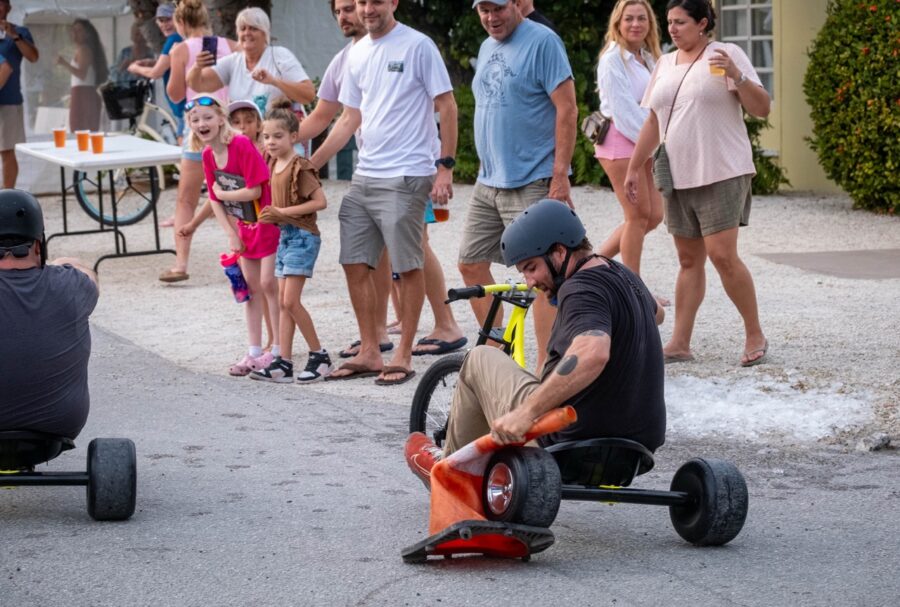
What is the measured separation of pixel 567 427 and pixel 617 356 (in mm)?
302

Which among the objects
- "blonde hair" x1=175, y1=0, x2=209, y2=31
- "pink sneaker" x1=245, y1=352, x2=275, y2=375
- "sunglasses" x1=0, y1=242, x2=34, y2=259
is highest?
"blonde hair" x1=175, y1=0, x2=209, y2=31

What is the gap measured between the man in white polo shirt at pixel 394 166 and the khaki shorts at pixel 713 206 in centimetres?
128

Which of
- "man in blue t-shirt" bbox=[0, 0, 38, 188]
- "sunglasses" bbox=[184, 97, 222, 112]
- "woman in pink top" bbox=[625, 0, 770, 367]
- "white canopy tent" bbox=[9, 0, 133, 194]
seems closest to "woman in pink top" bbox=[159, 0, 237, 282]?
"sunglasses" bbox=[184, 97, 222, 112]

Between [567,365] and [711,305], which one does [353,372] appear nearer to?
[711,305]

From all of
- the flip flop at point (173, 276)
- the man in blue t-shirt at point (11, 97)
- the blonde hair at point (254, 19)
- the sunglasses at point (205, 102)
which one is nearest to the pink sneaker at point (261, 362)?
the sunglasses at point (205, 102)

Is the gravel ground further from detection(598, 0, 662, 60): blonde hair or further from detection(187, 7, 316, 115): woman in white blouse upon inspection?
detection(598, 0, 662, 60): blonde hair

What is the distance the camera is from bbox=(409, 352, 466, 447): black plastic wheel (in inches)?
246

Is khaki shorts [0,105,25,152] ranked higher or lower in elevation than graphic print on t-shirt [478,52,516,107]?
lower

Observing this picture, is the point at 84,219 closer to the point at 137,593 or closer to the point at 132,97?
the point at 132,97

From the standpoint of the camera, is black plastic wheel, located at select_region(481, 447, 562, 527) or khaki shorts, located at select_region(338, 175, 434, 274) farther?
khaki shorts, located at select_region(338, 175, 434, 274)

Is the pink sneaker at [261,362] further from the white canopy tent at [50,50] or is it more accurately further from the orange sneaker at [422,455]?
the white canopy tent at [50,50]

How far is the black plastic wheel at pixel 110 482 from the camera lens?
17.9ft

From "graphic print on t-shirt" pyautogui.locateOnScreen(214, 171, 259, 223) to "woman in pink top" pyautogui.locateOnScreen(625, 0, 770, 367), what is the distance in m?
2.32

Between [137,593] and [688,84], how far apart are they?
4542 mm
